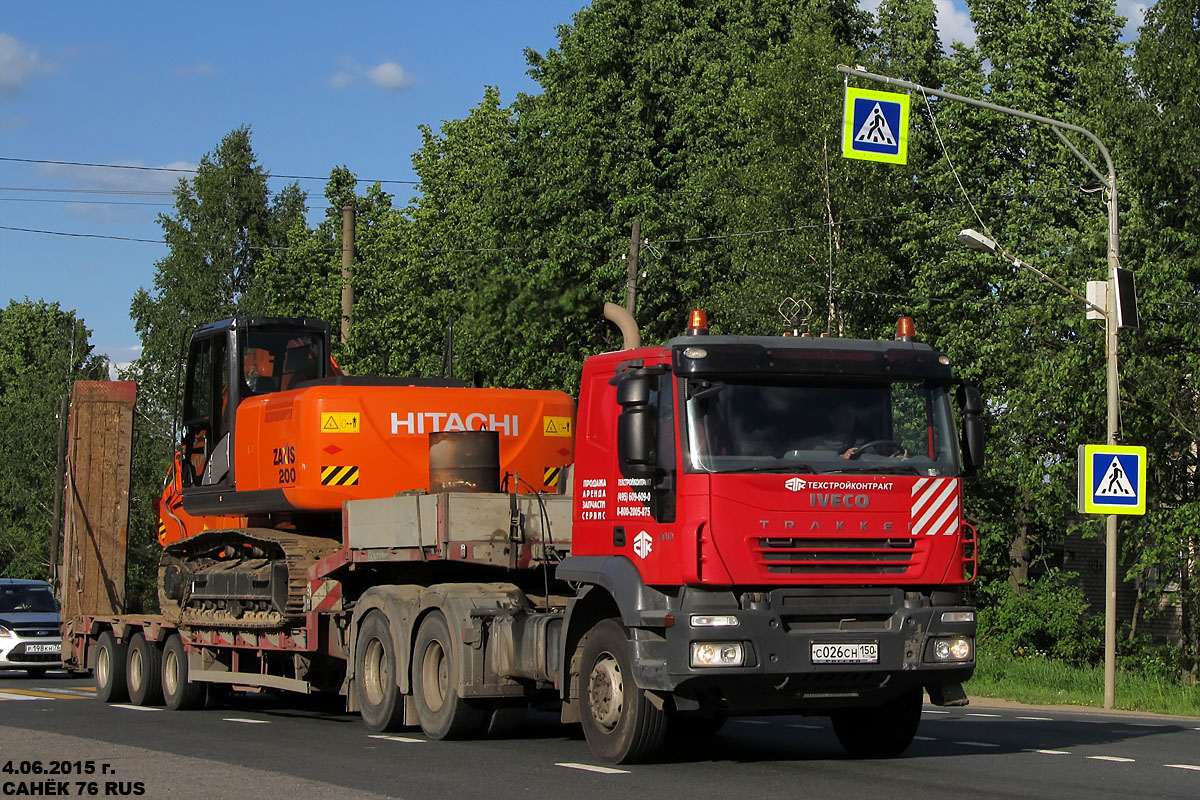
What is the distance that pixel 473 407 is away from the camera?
17.7 m

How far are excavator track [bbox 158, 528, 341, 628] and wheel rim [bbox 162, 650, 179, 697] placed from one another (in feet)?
1.52

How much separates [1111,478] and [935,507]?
1118 cm

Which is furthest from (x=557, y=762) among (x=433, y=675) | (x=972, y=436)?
(x=972, y=436)

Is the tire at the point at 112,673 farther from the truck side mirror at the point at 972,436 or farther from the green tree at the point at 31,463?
the green tree at the point at 31,463

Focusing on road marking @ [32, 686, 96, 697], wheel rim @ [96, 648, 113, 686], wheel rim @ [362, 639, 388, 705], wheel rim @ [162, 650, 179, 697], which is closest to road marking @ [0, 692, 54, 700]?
road marking @ [32, 686, 96, 697]

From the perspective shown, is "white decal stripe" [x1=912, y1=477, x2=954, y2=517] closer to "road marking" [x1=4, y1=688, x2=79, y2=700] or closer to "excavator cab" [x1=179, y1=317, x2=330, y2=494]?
"excavator cab" [x1=179, y1=317, x2=330, y2=494]

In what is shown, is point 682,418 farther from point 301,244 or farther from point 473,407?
point 301,244

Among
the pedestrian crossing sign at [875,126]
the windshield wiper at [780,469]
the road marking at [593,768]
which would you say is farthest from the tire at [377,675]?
the pedestrian crossing sign at [875,126]

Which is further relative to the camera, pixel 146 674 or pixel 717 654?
pixel 146 674

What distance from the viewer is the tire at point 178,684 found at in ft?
67.4

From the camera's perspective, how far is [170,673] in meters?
21.0

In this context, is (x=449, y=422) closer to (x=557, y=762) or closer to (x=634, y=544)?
(x=557, y=762)

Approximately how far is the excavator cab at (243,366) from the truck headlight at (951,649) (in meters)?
9.32

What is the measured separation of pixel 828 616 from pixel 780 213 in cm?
2909
